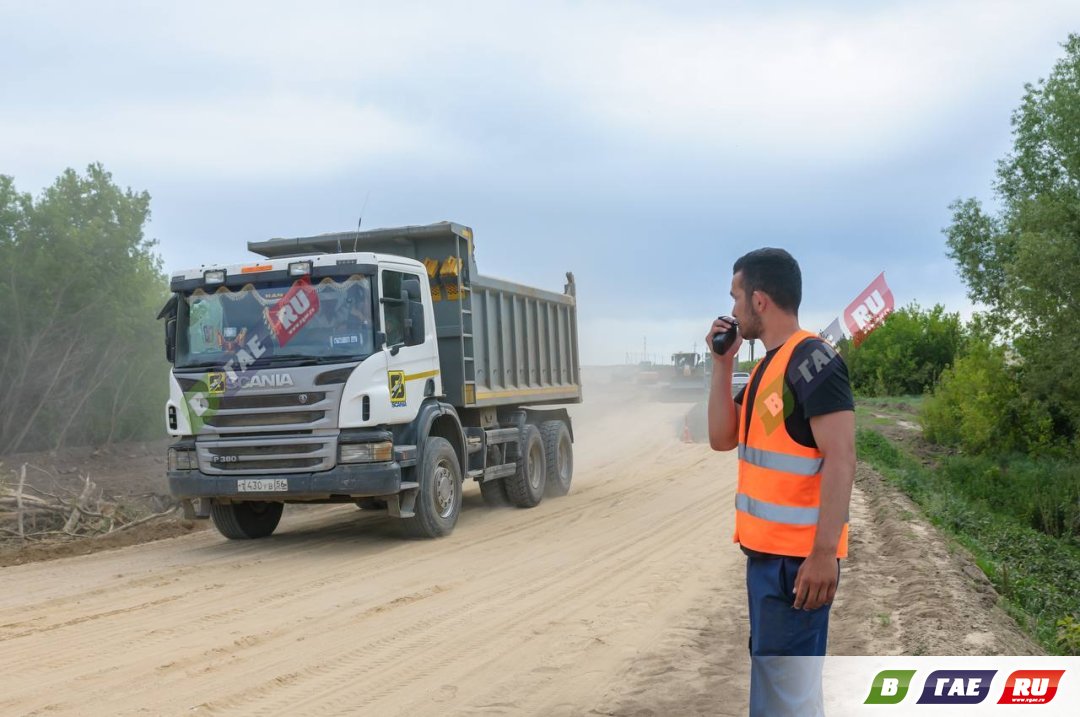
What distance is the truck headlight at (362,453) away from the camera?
9938mm

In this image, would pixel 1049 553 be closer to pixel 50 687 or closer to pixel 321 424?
pixel 321 424

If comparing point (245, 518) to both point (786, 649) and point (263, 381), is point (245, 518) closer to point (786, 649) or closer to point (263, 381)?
point (263, 381)

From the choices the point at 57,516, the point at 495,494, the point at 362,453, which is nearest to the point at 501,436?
the point at 495,494

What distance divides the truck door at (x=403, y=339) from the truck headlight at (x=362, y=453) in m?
0.35

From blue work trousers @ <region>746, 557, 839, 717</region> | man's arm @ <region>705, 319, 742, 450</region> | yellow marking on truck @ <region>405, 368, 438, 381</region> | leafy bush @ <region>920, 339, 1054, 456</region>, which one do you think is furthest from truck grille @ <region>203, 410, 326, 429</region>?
leafy bush @ <region>920, 339, 1054, 456</region>

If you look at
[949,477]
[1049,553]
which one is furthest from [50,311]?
[949,477]

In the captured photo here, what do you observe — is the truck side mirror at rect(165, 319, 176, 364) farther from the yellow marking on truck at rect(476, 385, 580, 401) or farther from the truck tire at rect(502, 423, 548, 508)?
the truck tire at rect(502, 423, 548, 508)

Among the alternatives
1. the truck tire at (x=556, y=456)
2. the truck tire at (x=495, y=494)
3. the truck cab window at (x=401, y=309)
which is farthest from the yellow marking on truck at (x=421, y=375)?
the truck tire at (x=556, y=456)

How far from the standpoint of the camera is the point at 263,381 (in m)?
9.98

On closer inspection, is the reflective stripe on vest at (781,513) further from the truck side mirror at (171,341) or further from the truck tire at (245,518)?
the truck tire at (245,518)

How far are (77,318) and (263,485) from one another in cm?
1216

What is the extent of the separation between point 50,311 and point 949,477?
20.4 m

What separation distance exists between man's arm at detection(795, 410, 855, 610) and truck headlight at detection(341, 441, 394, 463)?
7233 millimetres

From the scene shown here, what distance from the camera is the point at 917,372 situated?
4812 cm
